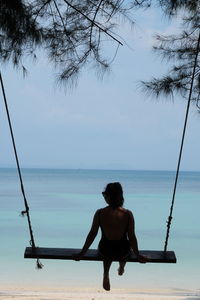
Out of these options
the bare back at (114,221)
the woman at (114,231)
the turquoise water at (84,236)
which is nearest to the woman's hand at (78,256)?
the woman at (114,231)

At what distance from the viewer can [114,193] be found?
14.2ft

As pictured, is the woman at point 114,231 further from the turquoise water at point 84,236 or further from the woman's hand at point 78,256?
the turquoise water at point 84,236

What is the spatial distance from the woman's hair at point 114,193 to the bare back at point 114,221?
0.05 m

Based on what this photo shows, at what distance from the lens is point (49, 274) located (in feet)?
33.8

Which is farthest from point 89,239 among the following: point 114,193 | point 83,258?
point 114,193

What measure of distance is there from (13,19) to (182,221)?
1775 cm

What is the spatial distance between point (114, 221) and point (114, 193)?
192 mm

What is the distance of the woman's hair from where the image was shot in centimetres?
431

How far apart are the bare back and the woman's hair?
48mm

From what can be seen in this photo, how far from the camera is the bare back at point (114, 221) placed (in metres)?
4.40

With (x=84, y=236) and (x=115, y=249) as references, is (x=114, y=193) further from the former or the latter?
(x=84, y=236)

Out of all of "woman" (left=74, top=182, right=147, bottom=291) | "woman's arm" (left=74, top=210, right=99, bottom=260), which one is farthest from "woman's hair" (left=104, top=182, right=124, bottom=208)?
"woman's arm" (left=74, top=210, right=99, bottom=260)

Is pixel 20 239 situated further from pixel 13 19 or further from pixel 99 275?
pixel 13 19

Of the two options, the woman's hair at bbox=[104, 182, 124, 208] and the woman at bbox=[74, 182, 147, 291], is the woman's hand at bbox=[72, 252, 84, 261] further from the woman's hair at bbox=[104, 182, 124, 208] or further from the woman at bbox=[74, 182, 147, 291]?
the woman's hair at bbox=[104, 182, 124, 208]
